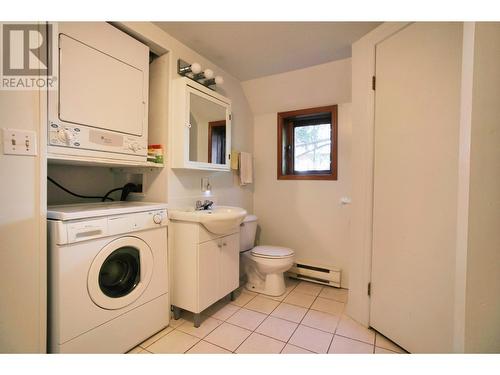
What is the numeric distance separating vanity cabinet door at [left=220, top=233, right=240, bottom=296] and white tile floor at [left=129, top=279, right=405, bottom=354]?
194mm

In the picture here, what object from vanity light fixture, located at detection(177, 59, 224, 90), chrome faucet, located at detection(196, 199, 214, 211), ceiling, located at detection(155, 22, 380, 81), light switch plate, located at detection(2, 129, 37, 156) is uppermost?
ceiling, located at detection(155, 22, 380, 81)

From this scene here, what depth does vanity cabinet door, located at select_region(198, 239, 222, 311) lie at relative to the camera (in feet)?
5.20

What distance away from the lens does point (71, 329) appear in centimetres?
108

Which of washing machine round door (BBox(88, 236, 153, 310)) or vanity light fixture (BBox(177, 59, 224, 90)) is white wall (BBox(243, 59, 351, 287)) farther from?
washing machine round door (BBox(88, 236, 153, 310))

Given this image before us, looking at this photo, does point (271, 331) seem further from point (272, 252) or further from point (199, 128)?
point (199, 128)

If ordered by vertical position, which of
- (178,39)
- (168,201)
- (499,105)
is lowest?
(168,201)

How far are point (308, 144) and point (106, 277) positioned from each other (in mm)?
2221

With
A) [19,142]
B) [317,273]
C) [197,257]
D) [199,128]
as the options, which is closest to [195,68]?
[199,128]

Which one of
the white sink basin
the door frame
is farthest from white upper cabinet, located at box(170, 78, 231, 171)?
the door frame

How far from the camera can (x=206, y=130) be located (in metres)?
1.95
